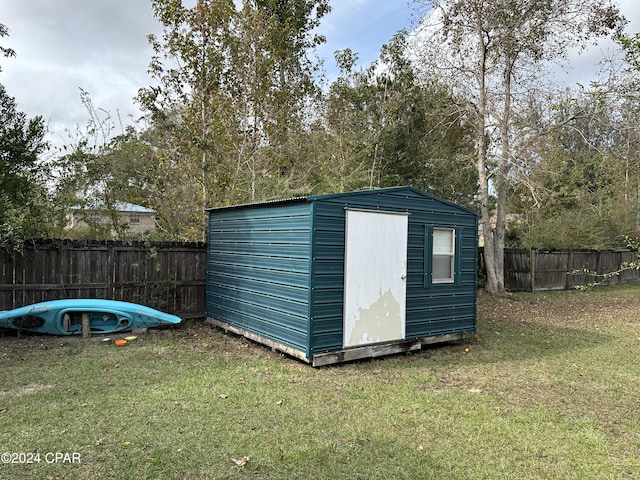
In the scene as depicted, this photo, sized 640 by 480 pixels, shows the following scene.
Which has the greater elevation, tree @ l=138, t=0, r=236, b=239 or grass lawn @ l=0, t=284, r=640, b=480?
tree @ l=138, t=0, r=236, b=239

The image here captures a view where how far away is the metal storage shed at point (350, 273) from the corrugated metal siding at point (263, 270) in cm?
2

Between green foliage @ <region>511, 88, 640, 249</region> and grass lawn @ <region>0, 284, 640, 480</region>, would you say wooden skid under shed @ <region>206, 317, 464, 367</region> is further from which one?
Result: green foliage @ <region>511, 88, 640, 249</region>

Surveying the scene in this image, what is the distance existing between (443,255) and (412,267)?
0.78 m

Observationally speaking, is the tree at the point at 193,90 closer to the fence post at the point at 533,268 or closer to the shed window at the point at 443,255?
the shed window at the point at 443,255

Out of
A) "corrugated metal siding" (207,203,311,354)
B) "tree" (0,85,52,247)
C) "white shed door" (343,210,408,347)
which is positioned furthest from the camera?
"tree" (0,85,52,247)

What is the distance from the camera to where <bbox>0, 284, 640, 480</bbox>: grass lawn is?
3172mm

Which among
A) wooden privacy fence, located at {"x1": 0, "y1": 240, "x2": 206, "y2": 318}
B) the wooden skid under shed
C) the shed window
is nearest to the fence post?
the wooden skid under shed

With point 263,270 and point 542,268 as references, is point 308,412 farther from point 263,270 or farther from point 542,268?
point 542,268

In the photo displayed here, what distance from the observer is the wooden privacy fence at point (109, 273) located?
703 cm

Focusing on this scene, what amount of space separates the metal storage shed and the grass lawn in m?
0.40

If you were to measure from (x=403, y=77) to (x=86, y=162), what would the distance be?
9682mm

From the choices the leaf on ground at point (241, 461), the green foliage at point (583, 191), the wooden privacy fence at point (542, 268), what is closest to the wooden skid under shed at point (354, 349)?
the leaf on ground at point (241, 461)

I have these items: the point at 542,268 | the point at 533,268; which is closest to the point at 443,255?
the point at 533,268

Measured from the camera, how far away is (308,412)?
4.13 metres
